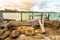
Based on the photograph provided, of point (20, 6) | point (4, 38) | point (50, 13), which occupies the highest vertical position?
point (20, 6)

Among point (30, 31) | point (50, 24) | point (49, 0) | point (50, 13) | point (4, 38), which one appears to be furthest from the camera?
point (50, 13)

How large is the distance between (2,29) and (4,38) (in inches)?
28.0

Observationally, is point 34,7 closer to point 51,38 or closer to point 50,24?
point 50,24

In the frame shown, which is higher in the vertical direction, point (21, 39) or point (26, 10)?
point (26, 10)

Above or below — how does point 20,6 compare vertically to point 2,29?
above

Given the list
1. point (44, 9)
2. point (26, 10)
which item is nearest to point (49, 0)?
point (44, 9)

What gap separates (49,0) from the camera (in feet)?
21.4

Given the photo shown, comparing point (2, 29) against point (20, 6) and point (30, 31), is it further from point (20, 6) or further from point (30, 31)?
point (20, 6)

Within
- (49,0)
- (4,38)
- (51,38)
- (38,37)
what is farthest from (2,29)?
(49,0)

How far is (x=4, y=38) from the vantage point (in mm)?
4160

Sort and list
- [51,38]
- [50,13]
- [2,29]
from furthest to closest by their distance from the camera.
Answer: [50,13], [2,29], [51,38]

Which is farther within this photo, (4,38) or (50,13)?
(50,13)

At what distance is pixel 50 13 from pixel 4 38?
3.62m

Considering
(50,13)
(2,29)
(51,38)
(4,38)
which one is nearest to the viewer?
(51,38)
